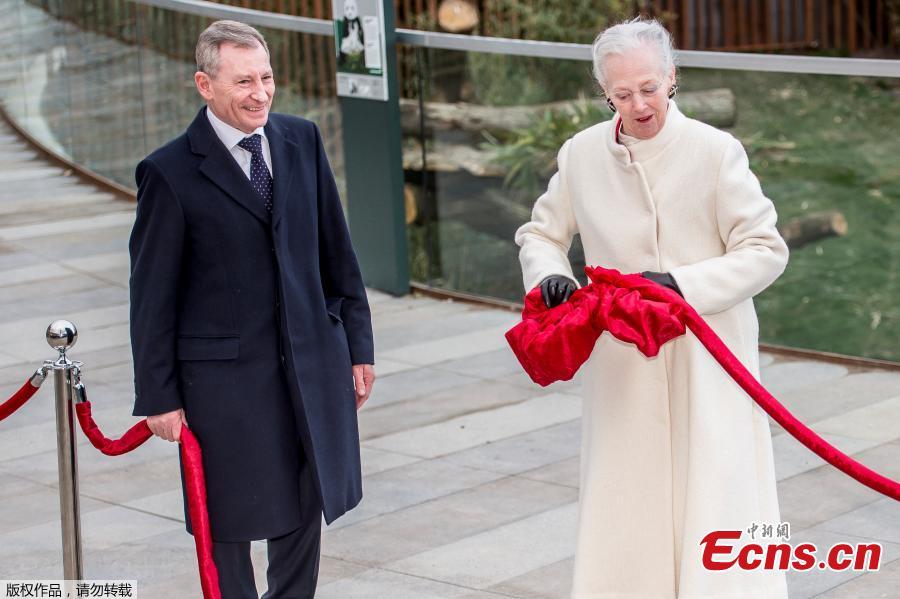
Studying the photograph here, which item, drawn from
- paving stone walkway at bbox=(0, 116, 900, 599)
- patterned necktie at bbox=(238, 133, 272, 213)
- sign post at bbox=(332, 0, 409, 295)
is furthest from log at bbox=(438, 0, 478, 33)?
patterned necktie at bbox=(238, 133, 272, 213)

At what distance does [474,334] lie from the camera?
8.60 metres

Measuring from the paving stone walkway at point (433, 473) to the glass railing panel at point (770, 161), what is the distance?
0.32m

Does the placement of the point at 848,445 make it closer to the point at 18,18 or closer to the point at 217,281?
the point at 217,281

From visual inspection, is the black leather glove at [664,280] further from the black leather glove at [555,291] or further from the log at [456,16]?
the log at [456,16]

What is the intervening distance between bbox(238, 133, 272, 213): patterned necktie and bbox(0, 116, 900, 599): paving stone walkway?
1608mm

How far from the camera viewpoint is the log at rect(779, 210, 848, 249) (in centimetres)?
789

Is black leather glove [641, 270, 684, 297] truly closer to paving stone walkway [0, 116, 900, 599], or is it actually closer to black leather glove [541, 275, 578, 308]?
black leather glove [541, 275, 578, 308]

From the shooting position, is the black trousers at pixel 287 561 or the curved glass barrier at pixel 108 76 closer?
the black trousers at pixel 287 561

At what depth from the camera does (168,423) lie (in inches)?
152

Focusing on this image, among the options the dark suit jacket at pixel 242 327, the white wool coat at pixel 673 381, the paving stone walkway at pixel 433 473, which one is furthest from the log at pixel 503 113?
the dark suit jacket at pixel 242 327

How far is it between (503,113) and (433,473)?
343 centimetres

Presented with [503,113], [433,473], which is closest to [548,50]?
[503,113]

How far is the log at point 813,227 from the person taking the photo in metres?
7.89

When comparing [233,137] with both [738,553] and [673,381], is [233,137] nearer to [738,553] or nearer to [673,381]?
[673,381]
